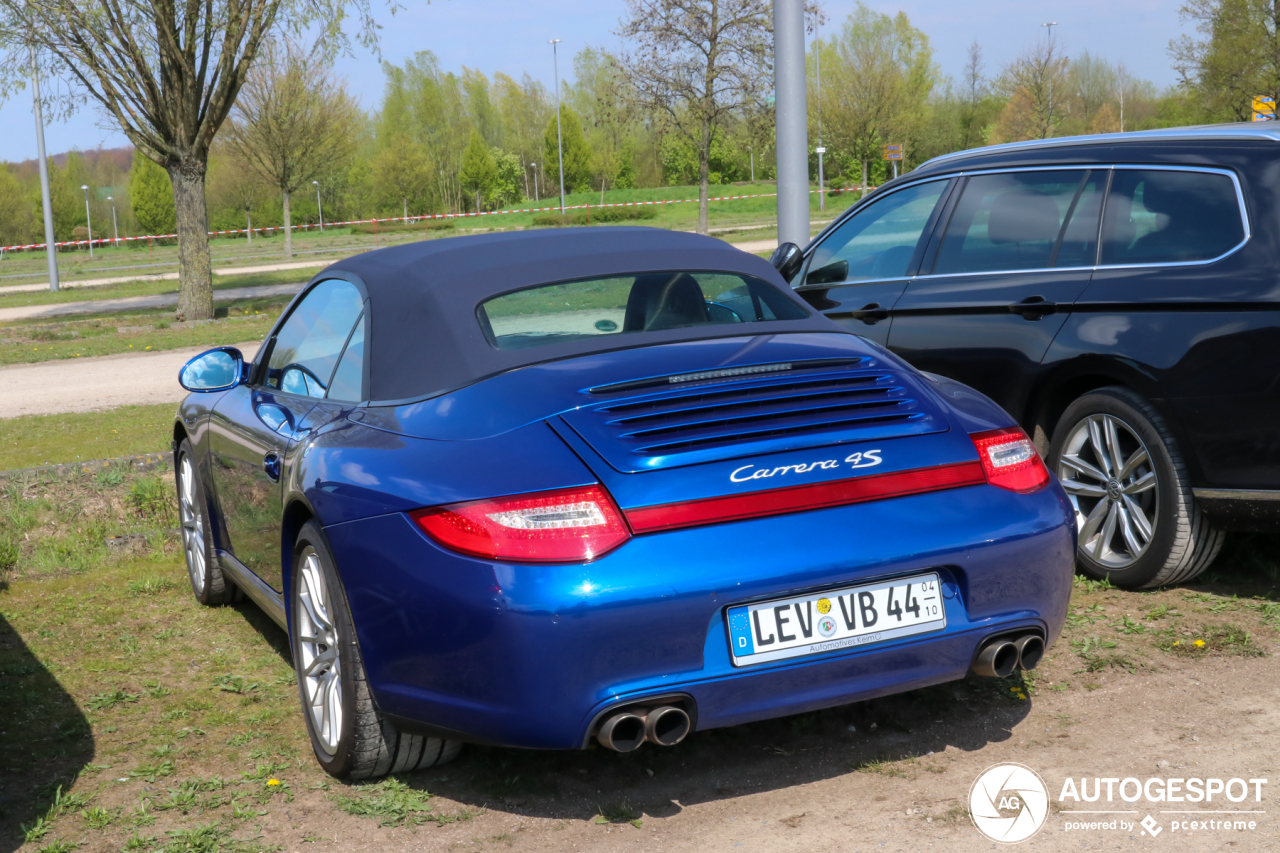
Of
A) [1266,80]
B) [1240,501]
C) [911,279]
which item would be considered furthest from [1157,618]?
[1266,80]

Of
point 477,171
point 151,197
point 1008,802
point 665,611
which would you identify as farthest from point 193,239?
point 151,197

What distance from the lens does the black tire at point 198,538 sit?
522 centimetres

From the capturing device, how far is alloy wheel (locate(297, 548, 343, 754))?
3436mm

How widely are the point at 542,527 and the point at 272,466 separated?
1.46 meters

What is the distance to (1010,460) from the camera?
3.29 meters

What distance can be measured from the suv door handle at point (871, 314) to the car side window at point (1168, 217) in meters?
1.18

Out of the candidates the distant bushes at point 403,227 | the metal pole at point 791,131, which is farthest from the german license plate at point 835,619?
the distant bushes at point 403,227

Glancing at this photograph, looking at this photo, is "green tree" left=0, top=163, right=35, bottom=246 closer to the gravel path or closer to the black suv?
the gravel path

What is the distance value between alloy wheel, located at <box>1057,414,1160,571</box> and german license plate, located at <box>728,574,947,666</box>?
208 centimetres

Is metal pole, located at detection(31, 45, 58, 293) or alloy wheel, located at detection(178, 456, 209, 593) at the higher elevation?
metal pole, located at detection(31, 45, 58, 293)

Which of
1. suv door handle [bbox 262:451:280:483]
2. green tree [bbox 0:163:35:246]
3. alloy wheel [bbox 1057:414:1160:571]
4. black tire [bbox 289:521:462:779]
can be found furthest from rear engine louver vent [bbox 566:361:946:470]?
green tree [bbox 0:163:35:246]

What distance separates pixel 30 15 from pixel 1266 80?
110ft

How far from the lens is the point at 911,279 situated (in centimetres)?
591

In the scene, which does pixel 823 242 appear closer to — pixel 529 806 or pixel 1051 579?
pixel 1051 579
